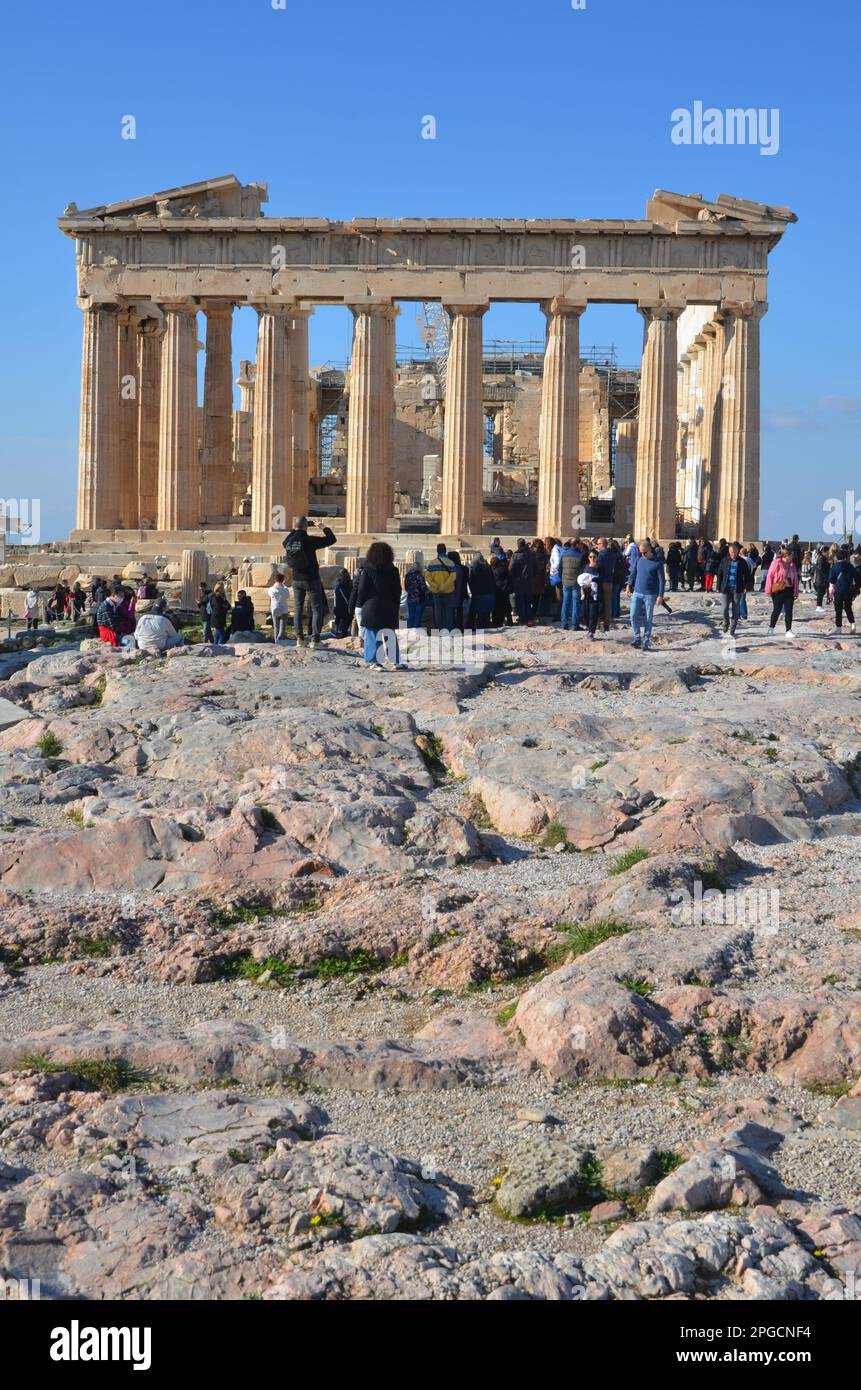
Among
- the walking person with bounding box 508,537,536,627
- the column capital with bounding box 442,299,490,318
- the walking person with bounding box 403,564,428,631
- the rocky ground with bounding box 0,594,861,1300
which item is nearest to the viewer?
the rocky ground with bounding box 0,594,861,1300

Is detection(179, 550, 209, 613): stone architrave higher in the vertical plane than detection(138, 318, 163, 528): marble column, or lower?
lower

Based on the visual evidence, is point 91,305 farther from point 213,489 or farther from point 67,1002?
point 67,1002

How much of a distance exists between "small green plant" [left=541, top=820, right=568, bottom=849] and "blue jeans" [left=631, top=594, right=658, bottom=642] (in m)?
9.55

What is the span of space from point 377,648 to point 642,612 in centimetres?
516

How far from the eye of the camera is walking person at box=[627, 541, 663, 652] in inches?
854

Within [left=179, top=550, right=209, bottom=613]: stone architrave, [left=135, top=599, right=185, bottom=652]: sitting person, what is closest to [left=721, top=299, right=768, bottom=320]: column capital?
[left=179, top=550, right=209, bottom=613]: stone architrave

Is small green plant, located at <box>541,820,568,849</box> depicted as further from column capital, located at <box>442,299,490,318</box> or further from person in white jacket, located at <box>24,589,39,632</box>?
column capital, located at <box>442,299,490,318</box>

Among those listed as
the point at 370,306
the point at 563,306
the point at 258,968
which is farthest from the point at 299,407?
the point at 258,968

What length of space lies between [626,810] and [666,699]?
5.00 meters

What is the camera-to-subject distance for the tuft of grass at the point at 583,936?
987 cm

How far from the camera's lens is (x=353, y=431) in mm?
41969

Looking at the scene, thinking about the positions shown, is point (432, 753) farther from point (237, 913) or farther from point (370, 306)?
point (370, 306)

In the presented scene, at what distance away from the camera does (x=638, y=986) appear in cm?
895

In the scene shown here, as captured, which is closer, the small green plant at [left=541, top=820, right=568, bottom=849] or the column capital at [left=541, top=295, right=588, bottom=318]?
the small green plant at [left=541, top=820, right=568, bottom=849]
